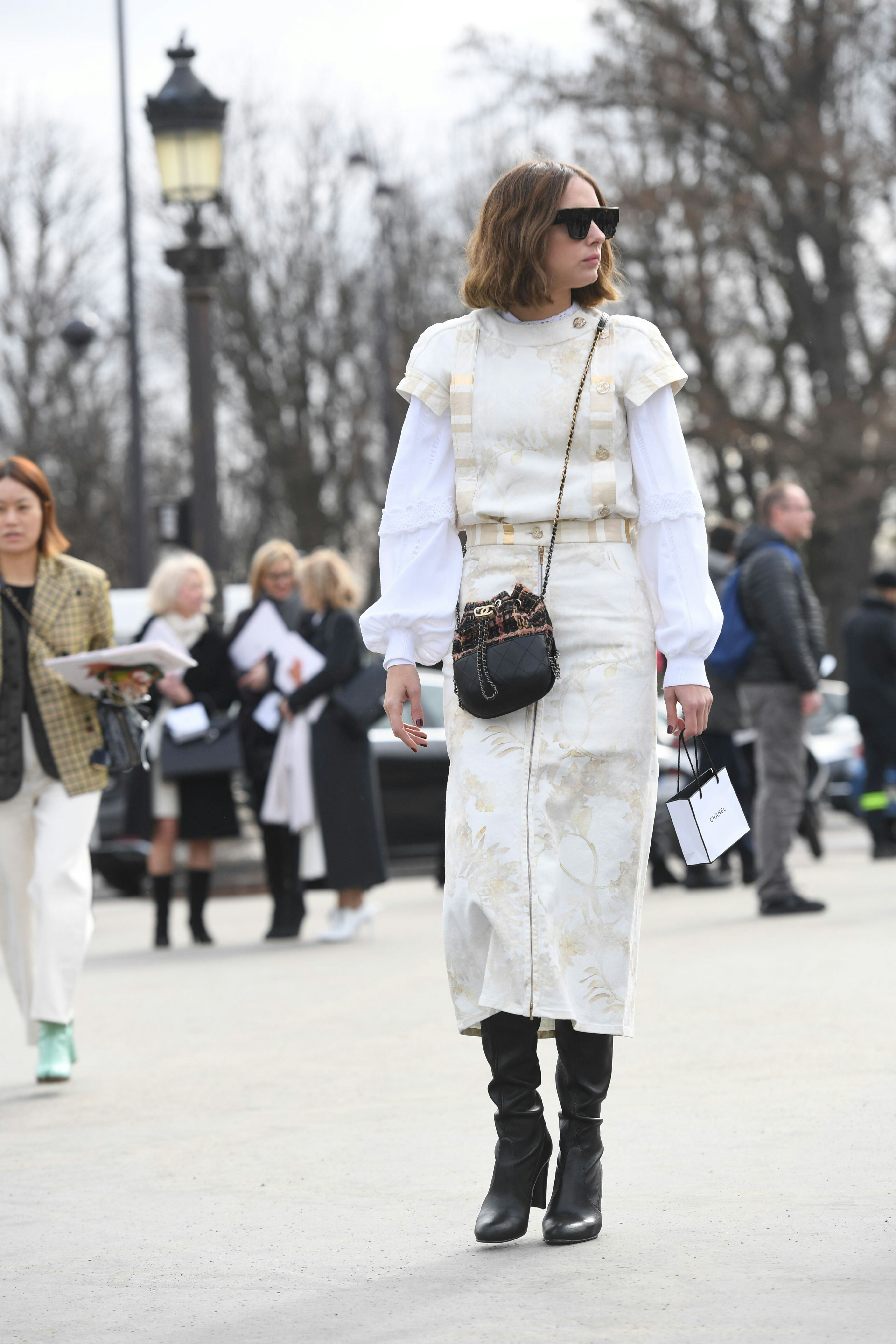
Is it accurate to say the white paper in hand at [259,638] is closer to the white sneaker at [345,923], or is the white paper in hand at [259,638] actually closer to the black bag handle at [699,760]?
the white sneaker at [345,923]

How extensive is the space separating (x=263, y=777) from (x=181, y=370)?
31091 millimetres

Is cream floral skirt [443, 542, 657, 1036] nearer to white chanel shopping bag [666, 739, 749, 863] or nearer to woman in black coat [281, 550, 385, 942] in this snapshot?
white chanel shopping bag [666, 739, 749, 863]

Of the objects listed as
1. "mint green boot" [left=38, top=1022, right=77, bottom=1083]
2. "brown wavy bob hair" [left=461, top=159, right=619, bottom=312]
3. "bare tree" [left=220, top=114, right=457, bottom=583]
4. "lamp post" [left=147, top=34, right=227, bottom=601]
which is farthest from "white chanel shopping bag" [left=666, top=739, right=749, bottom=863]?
"bare tree" [left=220, top=114, right=457, bottom=583]

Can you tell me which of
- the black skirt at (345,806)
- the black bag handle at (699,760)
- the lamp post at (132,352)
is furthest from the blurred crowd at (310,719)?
the lamp post at (132,352)

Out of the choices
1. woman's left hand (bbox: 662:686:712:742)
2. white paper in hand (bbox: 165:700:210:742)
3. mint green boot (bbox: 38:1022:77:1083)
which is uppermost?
woman's left hand (bbox: 662:686:712:742)

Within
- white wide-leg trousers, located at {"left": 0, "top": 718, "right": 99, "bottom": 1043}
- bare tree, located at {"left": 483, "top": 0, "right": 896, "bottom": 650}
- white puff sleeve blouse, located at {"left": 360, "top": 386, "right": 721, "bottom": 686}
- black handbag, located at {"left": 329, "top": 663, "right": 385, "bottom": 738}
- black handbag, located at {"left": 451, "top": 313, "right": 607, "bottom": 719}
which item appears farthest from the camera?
bare tree, located at {"left": 483, "top": 0, "right": 896, "bottom": 650}

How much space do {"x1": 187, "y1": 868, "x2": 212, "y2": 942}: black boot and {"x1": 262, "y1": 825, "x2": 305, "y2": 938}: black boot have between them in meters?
0.33

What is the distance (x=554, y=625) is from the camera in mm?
4059

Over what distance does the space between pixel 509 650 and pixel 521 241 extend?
2.75 feet

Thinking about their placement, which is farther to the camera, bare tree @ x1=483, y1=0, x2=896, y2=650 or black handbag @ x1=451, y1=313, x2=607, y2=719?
bare tree @ x1=483, y1=0, x2=896, y2=650

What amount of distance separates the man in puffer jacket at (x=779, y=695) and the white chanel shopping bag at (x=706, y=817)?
584 centimetres

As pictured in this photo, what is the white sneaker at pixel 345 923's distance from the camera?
10539 millimetres

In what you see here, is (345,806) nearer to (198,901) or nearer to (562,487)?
(198,901)

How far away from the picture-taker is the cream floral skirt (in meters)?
3.98
